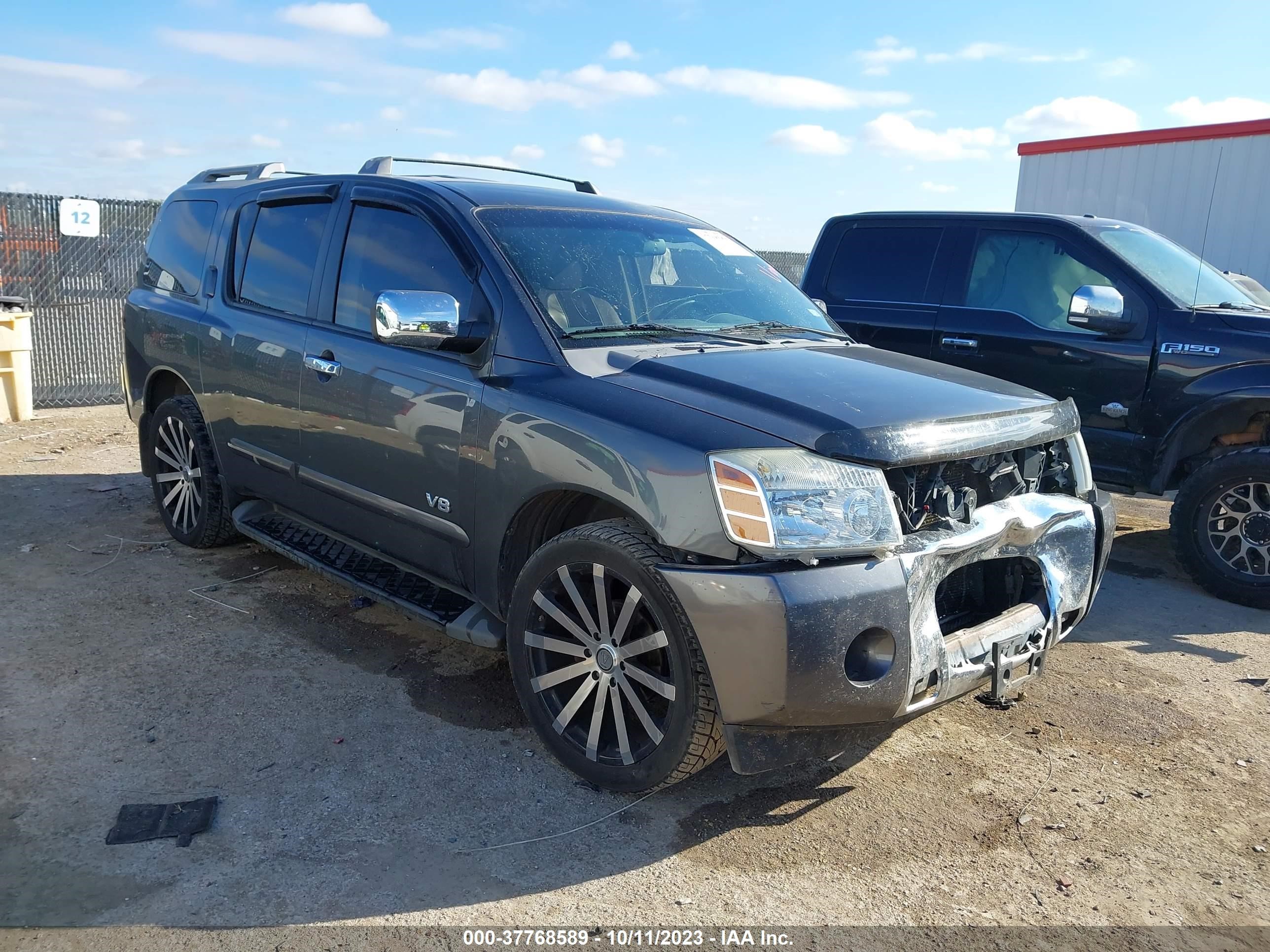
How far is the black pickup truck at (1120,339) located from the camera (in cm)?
536

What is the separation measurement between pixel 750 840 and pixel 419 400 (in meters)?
1.93

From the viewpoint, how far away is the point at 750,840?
9.78 ft

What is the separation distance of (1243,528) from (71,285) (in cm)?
1106

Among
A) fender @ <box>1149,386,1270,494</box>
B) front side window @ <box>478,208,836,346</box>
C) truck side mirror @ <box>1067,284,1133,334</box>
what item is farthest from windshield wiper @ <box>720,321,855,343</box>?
fender @ <box>1149,386,1270,494</box>

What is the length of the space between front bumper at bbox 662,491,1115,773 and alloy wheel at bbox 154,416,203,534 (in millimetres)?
3590

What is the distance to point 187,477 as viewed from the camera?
5.45 metres

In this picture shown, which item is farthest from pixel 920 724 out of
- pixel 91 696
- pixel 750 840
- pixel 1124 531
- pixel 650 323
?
pixel 1124 531

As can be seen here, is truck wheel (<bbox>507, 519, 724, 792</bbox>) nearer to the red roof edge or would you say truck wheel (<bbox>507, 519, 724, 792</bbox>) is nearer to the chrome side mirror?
the chrome side mirror

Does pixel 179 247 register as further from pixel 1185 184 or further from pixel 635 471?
pixel 1185 184

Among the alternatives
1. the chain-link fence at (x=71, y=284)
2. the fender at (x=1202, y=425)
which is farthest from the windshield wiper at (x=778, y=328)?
the chain-link fence at (x=71, y=284)

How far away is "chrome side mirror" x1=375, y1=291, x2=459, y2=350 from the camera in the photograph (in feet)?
11.0

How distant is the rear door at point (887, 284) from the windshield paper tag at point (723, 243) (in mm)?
1906

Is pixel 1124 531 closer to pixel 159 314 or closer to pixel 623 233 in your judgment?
pixel 623 233

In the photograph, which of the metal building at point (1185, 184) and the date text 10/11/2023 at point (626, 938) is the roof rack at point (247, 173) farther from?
the metal building at point (1185, 184)
